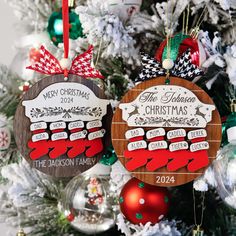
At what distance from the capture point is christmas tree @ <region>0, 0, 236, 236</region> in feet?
2.22

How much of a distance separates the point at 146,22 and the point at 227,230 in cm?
32

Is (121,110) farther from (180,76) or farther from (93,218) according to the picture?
(93,218)

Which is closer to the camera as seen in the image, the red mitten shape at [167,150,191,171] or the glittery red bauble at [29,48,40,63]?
the red mitten shape at [167,150,191,171]

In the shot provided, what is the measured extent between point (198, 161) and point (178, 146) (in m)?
0.03

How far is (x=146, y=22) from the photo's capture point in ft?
2.46

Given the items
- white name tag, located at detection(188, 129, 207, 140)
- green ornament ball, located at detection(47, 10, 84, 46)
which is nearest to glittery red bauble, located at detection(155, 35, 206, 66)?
white name tag, located at detection(188, 129, 207, 140)

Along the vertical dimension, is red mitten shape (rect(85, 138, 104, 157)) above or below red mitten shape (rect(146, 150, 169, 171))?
above

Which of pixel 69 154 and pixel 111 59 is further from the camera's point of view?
pixel 111 59

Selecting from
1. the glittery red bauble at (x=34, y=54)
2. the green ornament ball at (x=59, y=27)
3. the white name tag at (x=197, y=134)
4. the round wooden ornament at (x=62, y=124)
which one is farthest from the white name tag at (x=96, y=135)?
the glittery red bauble at (x=34, y=54)

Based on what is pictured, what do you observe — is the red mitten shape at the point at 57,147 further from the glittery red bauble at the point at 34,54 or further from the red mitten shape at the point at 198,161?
the glittery red bauble at the point at 34,54

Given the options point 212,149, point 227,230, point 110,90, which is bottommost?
point 227,230

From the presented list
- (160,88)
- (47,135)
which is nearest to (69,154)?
(47,135)

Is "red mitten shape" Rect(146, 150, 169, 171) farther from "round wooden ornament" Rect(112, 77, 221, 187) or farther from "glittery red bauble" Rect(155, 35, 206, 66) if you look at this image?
"glittery red bauble" Rect(155, 35, 206, 66)

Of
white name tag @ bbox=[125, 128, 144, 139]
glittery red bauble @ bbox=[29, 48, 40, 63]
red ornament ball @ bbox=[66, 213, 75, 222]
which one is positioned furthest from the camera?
glittery red bauble @ bbox=[29, 48, 40, 63]
